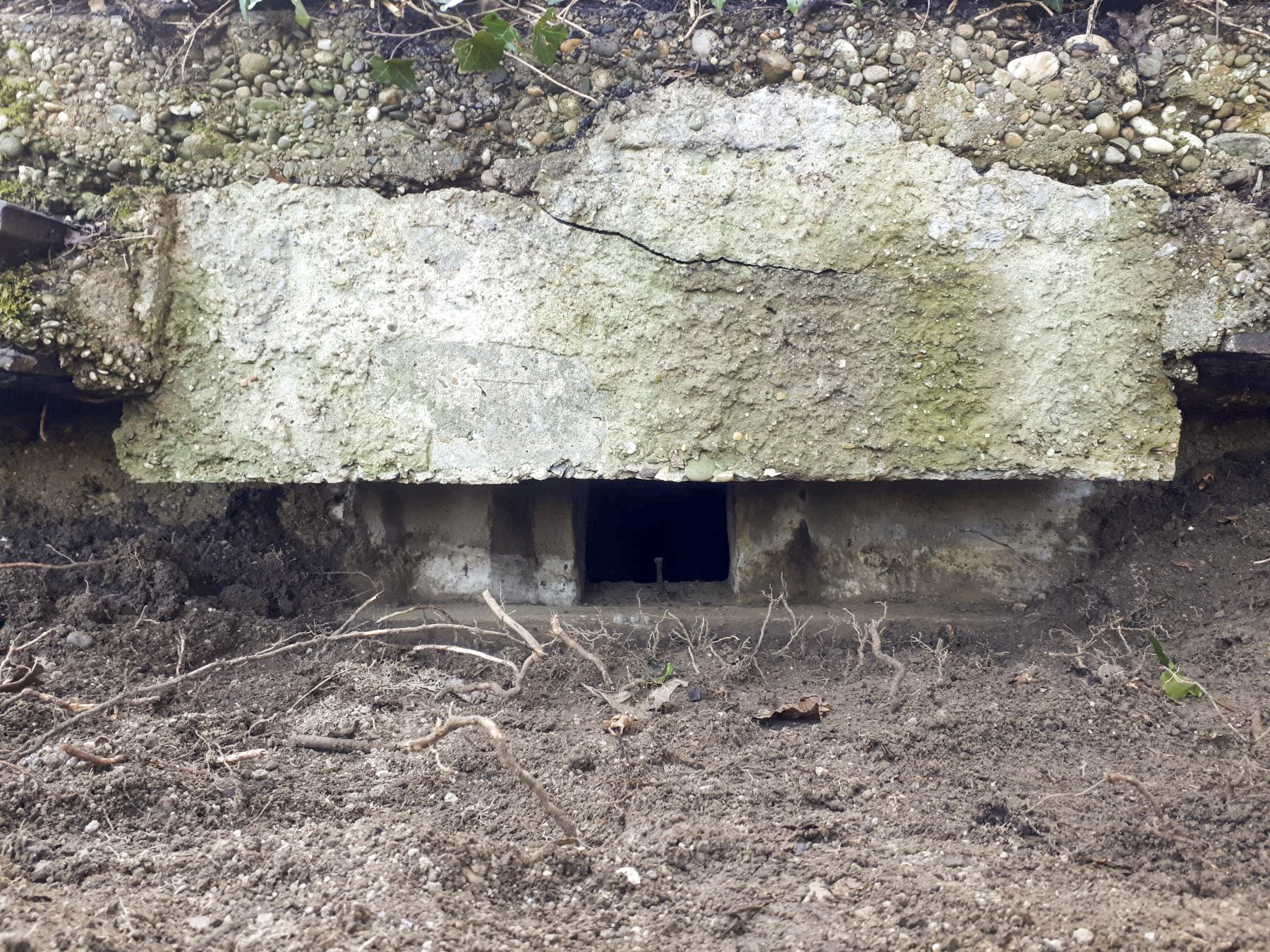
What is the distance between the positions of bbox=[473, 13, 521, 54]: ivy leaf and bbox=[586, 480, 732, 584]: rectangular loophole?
201 cm

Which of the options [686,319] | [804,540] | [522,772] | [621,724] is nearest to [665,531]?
[804,540]

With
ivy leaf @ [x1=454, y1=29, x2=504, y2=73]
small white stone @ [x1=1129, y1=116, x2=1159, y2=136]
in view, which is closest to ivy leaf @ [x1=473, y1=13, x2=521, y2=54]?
ivy leaf @ [x1=454, y1=29, x2=504, y2=73]

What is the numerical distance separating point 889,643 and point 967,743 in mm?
543

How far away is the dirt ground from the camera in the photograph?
123cm

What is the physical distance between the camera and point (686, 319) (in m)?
2.10

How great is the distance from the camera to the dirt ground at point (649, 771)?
123cm

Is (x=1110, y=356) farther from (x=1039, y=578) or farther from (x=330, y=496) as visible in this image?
(x=330, y=496)

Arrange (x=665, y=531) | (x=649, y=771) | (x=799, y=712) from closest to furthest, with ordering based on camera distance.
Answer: (x=649, y=771) < (x=799, y=712) < (x=665, y=531)

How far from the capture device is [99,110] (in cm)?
212

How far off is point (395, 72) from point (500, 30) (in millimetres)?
277

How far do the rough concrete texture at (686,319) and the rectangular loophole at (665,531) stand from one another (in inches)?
64.4

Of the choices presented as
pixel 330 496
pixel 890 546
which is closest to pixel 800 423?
pixel 890 546

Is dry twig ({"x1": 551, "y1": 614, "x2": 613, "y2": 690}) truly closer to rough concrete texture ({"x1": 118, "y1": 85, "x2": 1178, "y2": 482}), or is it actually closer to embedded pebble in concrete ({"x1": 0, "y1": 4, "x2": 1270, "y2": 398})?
rough concrete texture ({"x1": 118, "y1": 85, "x2": 1178, "y2": 482})

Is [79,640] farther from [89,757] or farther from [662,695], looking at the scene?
[662,695]
